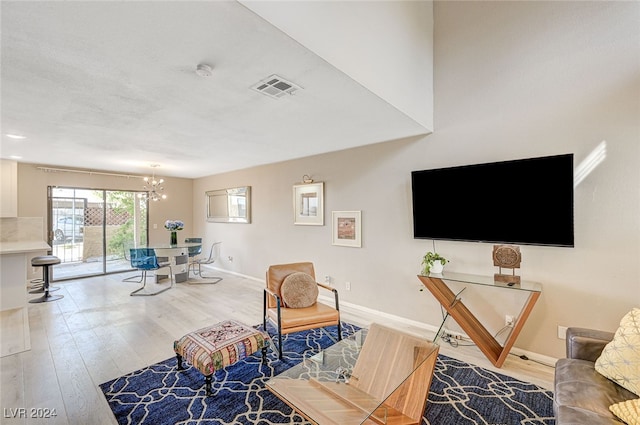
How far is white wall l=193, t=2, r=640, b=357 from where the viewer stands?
7.48ft

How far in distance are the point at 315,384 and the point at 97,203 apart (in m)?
6.96

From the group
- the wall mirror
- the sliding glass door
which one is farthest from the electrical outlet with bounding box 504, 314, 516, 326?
the sliding glass door

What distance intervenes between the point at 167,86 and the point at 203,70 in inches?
19.5

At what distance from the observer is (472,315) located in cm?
296

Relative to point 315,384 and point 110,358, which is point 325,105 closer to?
point 315,384

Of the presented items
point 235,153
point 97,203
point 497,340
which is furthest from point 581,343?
point 97,203

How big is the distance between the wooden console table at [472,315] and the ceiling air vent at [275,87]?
2272 mm

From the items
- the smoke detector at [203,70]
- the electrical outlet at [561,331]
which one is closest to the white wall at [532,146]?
the electrical outlet at [561,331]

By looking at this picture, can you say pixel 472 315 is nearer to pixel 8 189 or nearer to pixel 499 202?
pixel 499 202

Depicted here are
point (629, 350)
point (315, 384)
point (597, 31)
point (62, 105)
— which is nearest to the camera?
point (629, 350)

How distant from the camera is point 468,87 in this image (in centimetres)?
301

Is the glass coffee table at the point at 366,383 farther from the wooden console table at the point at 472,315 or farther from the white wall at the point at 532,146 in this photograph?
the white wall at the point at 532,146

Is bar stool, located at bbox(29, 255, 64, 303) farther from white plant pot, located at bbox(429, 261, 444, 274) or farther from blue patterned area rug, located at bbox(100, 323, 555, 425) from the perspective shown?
white plant pot, located at bbox(429, 261, 444, 274)

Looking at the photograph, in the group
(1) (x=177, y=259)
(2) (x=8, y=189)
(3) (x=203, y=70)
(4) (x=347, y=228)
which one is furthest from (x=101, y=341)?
(2) (x=8, y=189)
